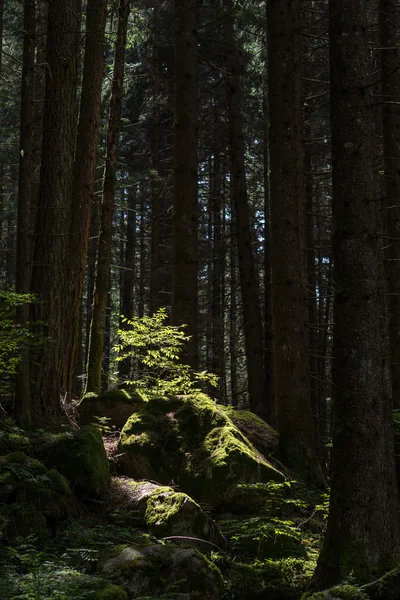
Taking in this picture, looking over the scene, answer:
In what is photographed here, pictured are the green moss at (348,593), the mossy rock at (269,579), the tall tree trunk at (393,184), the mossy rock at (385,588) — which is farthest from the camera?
the tall tree trunk at (393,184)

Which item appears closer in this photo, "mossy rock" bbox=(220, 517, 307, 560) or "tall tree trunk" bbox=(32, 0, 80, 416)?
"mossy rock" bbox=(220, 517, 307, 560)

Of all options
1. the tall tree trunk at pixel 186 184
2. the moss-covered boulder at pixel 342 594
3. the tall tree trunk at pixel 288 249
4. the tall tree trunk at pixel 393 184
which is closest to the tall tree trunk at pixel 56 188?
the tall tree trunk at pixel 186 184

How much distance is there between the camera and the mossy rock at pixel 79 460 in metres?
7.05

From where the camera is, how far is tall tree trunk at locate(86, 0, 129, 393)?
11.0m

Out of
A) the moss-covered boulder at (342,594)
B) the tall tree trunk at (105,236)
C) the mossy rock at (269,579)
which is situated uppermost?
the tall tree trunk at (105,236)


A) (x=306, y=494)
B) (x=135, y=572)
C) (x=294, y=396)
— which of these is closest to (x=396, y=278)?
(x=294, y=396)

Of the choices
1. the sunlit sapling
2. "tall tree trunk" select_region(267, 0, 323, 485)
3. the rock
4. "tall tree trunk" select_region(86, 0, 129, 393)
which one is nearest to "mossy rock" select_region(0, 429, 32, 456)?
the rock

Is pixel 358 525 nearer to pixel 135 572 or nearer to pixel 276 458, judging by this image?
pixel 135 572

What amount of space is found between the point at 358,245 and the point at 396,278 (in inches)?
336

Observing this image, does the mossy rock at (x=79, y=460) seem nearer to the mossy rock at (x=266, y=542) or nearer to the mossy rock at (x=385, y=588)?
the mossy rock at (x=266, y=542)

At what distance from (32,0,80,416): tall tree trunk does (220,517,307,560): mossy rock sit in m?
4.15

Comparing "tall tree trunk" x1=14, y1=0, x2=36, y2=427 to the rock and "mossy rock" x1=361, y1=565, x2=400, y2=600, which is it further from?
"mossy rock" x1=361, y1=565, x2=400, y2=600

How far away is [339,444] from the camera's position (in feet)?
17.6

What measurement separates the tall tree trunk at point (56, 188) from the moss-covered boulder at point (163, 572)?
4.51 m
